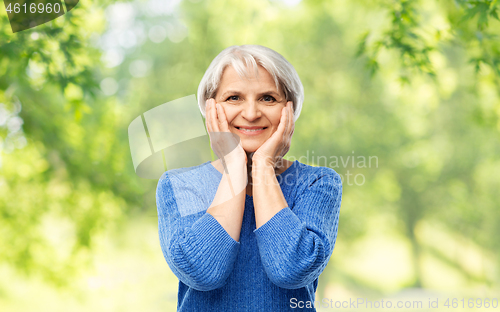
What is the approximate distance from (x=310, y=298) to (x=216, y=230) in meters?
0.32

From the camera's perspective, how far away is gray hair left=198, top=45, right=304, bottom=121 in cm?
103

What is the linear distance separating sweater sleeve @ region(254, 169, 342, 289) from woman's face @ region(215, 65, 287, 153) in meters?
0.22

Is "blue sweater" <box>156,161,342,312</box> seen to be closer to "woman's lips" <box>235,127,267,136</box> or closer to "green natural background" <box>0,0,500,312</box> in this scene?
"woman's lips" <box>235,127,267,136</box>

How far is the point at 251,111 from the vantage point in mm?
1022

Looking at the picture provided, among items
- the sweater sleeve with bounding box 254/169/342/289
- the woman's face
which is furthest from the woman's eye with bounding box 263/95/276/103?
the sweater sleeve with bounding box 254/169/342/289

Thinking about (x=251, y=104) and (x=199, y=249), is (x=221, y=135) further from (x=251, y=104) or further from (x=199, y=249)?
(x=199, y=249)

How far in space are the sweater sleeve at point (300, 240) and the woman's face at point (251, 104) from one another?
0.72 feet

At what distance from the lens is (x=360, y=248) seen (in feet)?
23.0

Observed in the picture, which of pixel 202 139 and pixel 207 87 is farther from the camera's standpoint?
pixel 202 139

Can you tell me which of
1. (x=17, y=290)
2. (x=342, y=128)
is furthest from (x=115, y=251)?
(x=342, y=128)

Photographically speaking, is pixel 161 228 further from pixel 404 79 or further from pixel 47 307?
pixel 47 307

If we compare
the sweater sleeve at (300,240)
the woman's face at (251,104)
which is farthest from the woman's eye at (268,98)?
the sweater sleeve at (300,240)

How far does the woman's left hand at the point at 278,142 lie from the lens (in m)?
1.03

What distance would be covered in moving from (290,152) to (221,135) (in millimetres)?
4342
